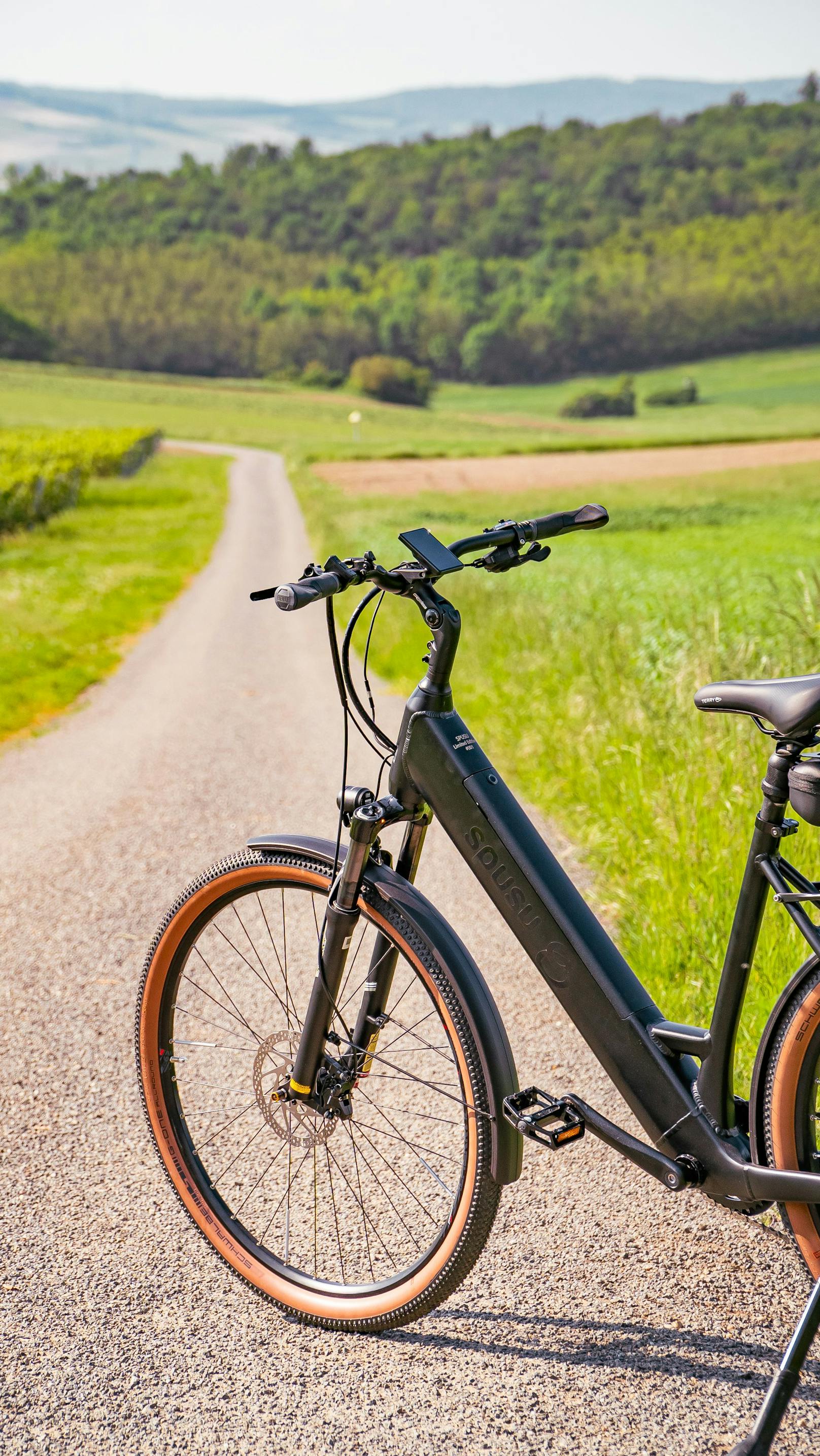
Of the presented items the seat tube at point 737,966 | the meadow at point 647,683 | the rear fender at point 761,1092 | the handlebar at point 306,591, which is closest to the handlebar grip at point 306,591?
the handlebar at point 306,591

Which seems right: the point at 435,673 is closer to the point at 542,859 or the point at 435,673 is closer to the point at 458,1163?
the point at 542,859

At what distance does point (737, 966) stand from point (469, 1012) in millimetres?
521

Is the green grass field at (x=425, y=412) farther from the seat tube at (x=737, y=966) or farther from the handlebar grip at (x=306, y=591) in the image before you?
the seat tube at (x=737, y=966)

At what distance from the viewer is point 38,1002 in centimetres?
407

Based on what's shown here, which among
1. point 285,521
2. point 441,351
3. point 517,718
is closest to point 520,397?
point 441,351

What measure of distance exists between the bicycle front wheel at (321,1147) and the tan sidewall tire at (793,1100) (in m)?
0.55

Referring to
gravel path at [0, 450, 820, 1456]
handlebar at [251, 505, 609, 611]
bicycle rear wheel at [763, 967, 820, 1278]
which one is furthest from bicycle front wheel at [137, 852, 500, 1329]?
handlebar at [251, 505, 609, 611]

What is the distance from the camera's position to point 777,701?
2.02 meters

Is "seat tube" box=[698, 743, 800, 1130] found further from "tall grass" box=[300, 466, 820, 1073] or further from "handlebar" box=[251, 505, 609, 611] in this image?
"tall grass" box=[300, 466, 820, 1073]

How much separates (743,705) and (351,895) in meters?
0.87

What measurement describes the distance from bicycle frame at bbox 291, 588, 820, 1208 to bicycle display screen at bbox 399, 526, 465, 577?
0.08 metres

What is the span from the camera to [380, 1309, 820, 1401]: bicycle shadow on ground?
90.1 inches

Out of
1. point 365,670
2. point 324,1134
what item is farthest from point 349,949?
point 365,670

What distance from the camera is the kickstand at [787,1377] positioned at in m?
1.93
